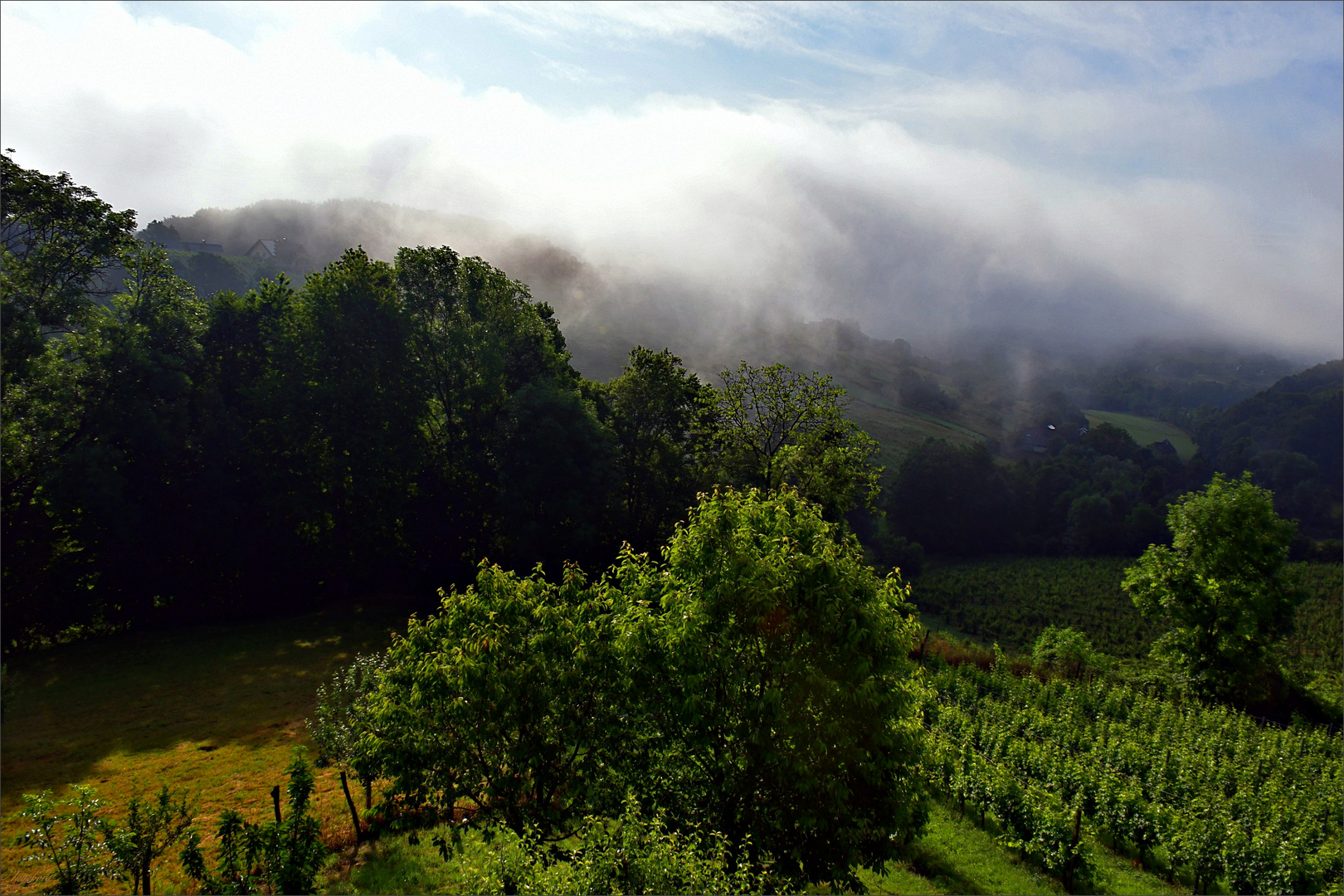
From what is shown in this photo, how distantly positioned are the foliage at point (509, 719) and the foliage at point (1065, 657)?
1388 inches

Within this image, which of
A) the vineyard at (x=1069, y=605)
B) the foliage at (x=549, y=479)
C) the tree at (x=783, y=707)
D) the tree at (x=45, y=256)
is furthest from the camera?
the vineyard at (x=1069, y=605)

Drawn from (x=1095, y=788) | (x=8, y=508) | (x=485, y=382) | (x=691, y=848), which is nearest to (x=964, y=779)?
(x=1095, y=788)

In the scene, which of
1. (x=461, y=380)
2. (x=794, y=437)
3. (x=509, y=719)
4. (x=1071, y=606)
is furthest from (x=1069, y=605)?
(x=509, y=719)

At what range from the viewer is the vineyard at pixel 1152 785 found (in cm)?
1630

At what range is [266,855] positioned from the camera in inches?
433

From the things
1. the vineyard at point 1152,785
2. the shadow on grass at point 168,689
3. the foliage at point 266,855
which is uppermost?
the foliage at point 266,855

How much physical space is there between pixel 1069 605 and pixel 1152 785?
191ft

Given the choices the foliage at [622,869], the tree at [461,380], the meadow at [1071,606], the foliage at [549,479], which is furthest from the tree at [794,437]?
the meadow at [1071,606]

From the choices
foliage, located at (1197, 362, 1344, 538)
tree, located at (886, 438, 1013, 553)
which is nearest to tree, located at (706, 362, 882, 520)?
tree, located at (886, 438, 1013, 553)

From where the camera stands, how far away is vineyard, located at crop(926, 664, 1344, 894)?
53.5 ft

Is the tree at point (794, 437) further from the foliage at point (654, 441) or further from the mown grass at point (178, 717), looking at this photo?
the mown grass at point (178, 717)

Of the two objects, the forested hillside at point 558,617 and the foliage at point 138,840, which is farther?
the forested hillside at point 558,617

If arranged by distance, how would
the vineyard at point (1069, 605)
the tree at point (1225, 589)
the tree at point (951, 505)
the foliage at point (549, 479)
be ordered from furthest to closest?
the tree at point (951, 505)
the vineyard at point (1069, 605)
the foliage at point (549, 479)
the tree at point (1225, 589)

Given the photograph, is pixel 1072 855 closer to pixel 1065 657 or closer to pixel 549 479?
pixel 1065 657
